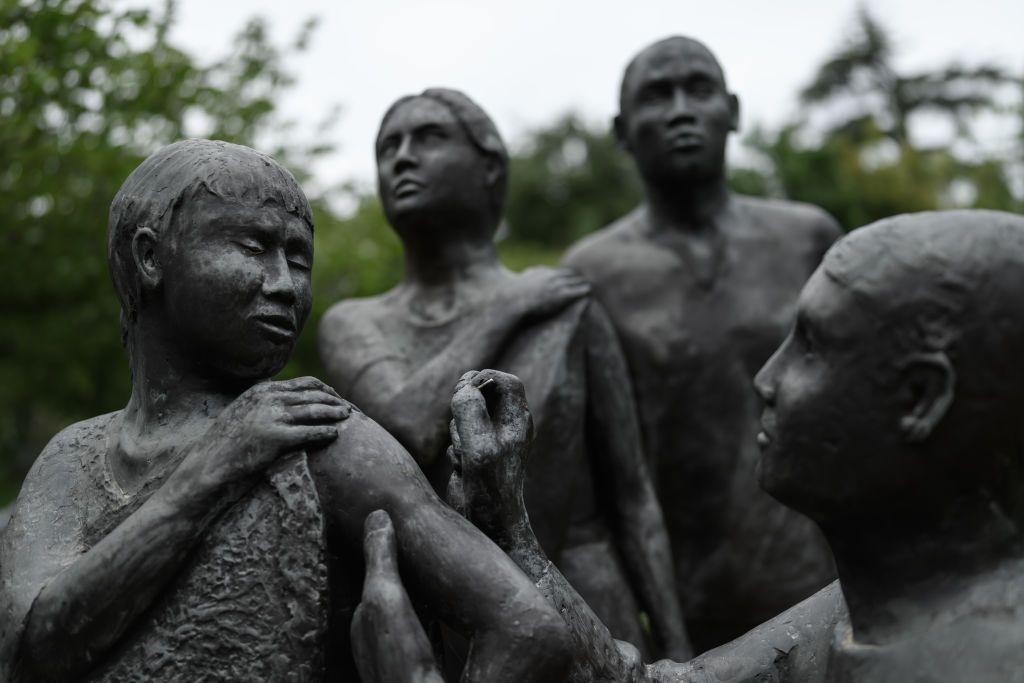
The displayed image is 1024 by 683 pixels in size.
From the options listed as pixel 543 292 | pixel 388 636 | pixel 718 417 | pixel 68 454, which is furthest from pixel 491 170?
pixel 388 636

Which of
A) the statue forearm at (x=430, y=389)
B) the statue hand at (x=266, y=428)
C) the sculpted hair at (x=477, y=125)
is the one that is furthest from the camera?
the sculpted hair at (x=477, y=125)

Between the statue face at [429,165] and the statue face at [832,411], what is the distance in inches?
105

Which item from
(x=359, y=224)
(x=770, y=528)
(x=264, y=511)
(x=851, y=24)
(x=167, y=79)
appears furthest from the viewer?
(x=851, y=24)

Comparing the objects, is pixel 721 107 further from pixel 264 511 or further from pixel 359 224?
pixel 359 224

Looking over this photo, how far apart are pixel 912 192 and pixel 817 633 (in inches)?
833

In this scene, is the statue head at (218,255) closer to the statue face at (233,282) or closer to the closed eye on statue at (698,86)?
the statue face at (233,282)

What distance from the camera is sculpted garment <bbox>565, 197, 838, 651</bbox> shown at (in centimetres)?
605

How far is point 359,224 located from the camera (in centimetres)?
1452

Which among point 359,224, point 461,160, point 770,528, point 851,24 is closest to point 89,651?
point 461,160

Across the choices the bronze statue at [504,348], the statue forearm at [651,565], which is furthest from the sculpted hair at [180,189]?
the statue forearm at [651,565]

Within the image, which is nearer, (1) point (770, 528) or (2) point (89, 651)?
(2) point (89, 651)

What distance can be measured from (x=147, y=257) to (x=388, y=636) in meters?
1.08

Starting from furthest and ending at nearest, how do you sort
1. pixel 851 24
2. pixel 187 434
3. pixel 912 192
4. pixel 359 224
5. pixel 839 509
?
1. pixel 851 24
2. pixel 912 192
3. pixel 359 224
4. pixel 187 434
5. pixel 839 509

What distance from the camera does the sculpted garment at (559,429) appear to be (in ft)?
16.7
